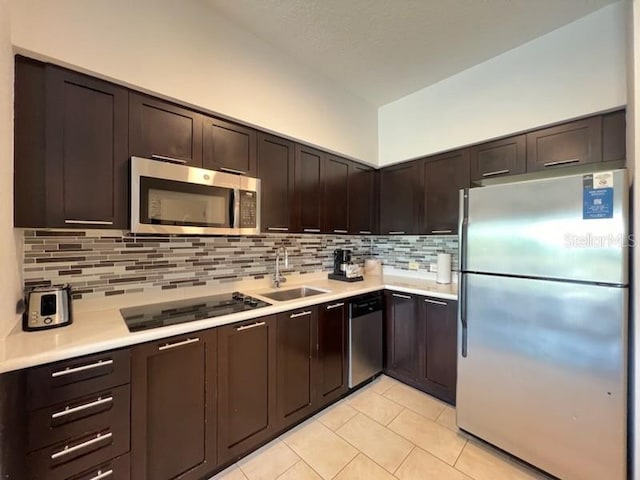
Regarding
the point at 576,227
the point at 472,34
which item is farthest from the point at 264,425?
the point at 472,34

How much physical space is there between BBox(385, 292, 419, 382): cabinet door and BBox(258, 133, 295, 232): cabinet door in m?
1.25

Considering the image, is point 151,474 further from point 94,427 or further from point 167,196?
point 167,196

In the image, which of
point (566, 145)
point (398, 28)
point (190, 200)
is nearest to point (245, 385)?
point (190, 200)

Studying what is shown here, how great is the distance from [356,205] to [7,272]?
2.54 m

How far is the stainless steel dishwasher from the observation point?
7.82 ft

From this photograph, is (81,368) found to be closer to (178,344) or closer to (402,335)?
(178,344)

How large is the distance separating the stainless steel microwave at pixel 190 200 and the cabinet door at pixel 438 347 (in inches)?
64.1

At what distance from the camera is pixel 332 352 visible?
223 cm

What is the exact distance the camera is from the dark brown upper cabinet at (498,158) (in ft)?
7.02

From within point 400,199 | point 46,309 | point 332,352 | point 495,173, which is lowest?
point 332,352

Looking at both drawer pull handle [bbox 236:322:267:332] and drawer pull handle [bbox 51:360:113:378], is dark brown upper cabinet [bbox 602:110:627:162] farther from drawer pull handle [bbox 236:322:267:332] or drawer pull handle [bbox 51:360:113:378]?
drawer pull handle [bbox 51:360:113:378]

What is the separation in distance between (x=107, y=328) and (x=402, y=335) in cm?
225

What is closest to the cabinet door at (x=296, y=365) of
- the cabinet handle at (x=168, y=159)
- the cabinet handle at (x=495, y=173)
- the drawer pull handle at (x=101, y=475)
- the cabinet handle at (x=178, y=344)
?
the cabinet handle at (x=178, y=344)

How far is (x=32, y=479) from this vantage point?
1.06 metres
